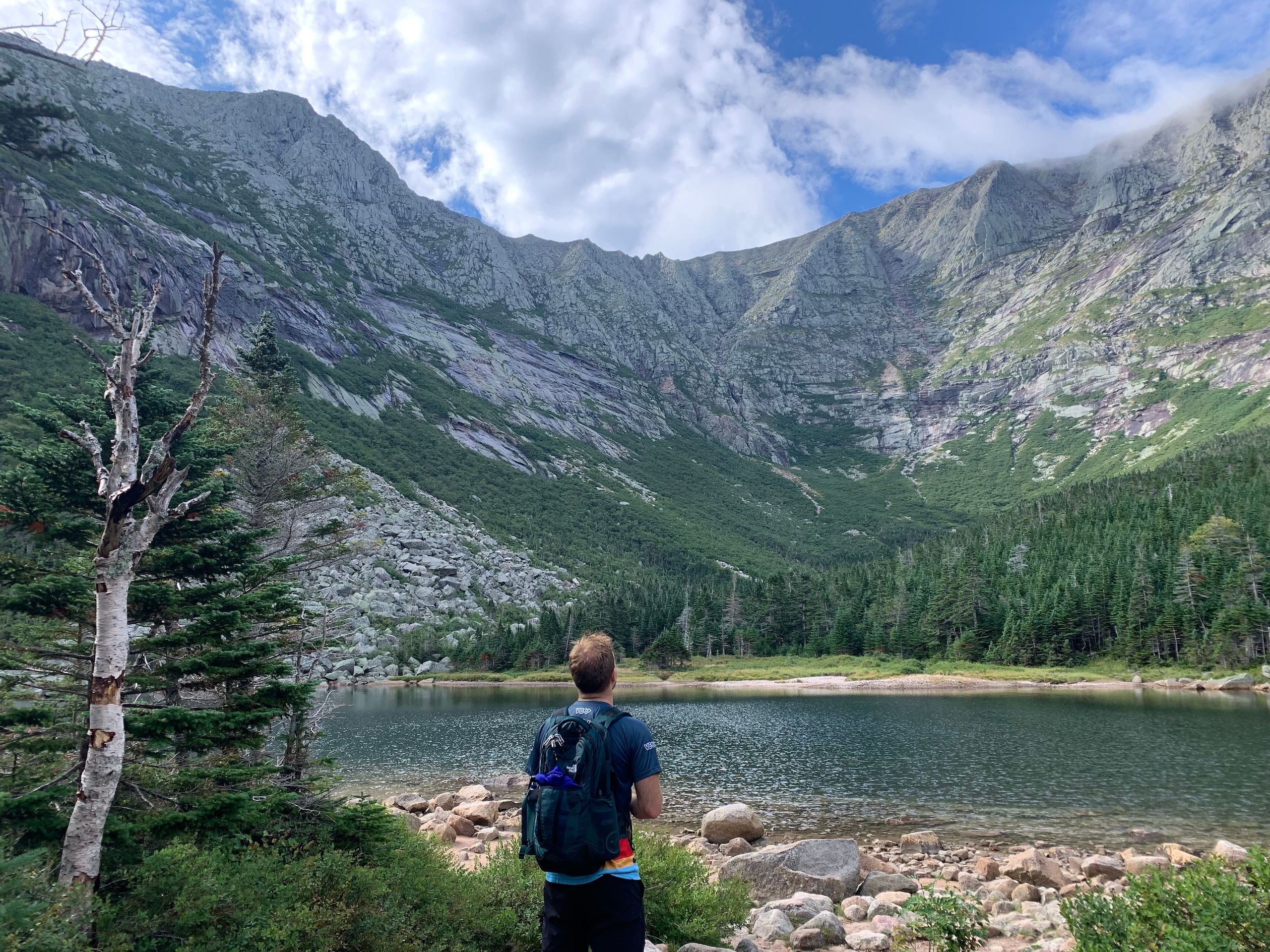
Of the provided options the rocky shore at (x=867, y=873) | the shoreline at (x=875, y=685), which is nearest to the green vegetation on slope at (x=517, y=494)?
the shoreline at (x=875, y=685)

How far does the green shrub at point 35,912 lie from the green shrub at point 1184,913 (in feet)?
29.7

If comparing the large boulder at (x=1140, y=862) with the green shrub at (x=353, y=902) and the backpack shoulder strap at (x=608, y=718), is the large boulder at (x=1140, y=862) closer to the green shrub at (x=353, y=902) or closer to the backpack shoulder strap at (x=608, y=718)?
the green shrub at (x=353, y=902)

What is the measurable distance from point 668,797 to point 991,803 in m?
13.3

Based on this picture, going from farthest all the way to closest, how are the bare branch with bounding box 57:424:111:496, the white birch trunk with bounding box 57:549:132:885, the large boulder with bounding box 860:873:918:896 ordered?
the large boulder with bounding box 860:873:918:896 < the bare branch with bounding box 57:424:111:496 < the white birch trunk with bounding box 57:549:132:885

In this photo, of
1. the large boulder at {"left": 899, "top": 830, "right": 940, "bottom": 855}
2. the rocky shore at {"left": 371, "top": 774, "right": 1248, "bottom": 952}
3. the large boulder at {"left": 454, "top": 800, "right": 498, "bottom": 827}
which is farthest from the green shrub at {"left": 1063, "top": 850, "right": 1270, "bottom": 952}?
the large boulder at {"left": 454, "top": 800, "right": 498, "bottom": 827}

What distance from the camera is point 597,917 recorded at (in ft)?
15.8

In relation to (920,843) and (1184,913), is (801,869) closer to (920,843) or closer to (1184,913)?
(920,843)

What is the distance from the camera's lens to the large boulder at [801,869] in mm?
14922

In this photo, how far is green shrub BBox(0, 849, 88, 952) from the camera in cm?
458

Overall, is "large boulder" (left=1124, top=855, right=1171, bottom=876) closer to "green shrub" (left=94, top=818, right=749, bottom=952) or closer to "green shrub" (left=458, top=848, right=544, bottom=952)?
"green shrub" (left=94, top=818, right=749, bottom=952)

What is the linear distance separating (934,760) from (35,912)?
37265 millimetres

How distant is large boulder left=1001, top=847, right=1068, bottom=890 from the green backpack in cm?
1597

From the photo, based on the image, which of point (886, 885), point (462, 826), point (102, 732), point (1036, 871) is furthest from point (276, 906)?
point (1036, 871)

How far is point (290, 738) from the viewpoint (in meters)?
12.3
